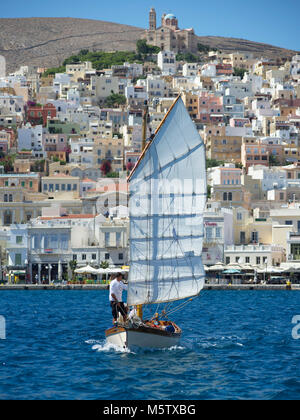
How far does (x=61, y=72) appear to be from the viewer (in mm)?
179750

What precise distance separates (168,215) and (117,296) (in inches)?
148

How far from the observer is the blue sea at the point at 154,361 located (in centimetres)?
2373

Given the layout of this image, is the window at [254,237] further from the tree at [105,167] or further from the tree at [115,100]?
the tree at [115,100]

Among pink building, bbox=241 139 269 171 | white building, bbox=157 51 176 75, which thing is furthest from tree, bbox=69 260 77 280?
white building, bbox=157 51 176 75

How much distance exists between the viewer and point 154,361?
92.8ft

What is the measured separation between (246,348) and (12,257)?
54.3 metres

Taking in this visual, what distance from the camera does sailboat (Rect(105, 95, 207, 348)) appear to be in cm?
3122

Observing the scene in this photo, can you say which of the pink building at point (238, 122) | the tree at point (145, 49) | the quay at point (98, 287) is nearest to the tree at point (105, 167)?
the pink building at point (238, 122)

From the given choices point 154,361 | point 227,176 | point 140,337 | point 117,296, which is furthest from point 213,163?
point 154,361

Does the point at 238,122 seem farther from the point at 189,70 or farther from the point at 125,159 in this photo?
the point at 189,70

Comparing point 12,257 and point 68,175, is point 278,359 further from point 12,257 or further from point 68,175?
point 68,175

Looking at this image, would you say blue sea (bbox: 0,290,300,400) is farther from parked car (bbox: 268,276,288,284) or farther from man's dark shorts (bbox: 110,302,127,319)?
parked car (bbox: 268,276,288,284)
